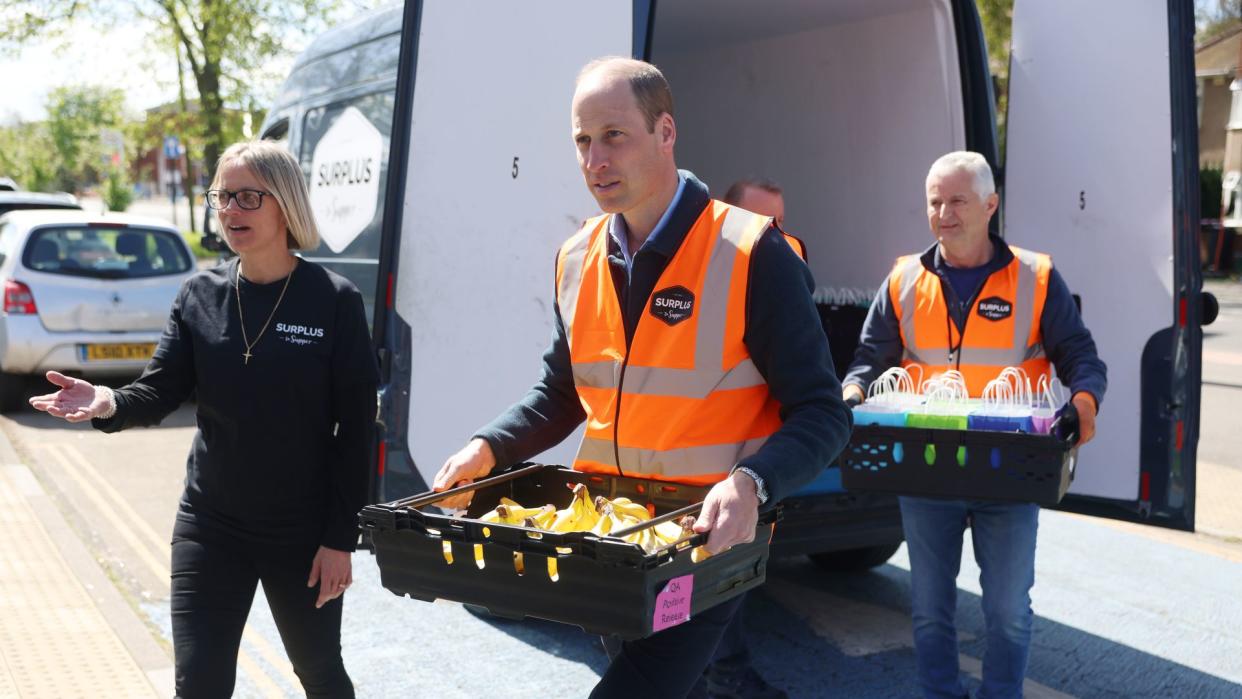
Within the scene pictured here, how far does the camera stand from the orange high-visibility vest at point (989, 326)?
3.79 meters

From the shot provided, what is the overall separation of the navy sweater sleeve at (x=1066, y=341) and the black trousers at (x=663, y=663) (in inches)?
74.3

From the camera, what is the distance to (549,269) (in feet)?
13.4

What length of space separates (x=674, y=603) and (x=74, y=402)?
5.33ft

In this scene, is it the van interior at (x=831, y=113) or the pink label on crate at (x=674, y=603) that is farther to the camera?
the van interior at (x=831, y=113)

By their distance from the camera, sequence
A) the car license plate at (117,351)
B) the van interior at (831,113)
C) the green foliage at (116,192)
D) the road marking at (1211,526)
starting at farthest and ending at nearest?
the green foliage at (116,192) → the car license plate at (117,351) → the road marking at (1211,526) → the van interior at (831,113)

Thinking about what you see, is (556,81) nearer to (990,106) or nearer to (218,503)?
(218,503)

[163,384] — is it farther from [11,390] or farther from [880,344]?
[11,390]

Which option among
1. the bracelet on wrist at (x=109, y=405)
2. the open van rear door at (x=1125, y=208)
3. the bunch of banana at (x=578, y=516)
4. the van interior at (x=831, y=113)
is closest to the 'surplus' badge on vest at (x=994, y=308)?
the open van rear door at (x=1125, y=208)

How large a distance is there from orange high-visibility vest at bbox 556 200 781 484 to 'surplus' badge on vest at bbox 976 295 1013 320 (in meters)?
1.71

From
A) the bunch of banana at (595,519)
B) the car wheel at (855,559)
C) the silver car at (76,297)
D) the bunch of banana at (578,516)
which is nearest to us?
the bunch of banana at (595,519)

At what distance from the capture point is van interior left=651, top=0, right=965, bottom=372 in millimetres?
5668

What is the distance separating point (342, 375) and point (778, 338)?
116 centimetres

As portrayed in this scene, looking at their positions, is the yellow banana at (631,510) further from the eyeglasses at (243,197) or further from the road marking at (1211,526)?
the road marking at (1211,526)

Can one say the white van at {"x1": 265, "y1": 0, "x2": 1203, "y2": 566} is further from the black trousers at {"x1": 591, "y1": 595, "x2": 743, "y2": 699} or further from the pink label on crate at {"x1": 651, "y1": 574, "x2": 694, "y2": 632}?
the pink label on crate at {"x1": 651, "y1": 574, "x2": 694, "y2": 632}
